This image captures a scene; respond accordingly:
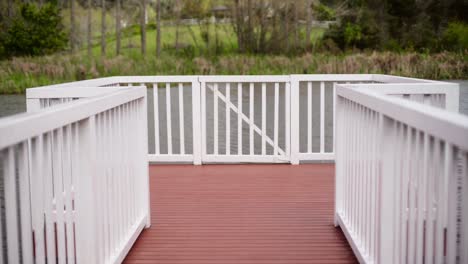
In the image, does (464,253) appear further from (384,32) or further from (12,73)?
(384,32)

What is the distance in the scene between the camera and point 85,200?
244 centimetres

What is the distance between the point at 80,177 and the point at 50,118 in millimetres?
435

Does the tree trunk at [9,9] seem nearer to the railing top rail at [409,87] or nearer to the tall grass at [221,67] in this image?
the tall grass at [221,67]

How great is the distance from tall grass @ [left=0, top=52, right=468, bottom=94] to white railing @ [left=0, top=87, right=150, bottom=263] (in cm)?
1343

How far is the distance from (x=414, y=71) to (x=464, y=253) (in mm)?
15503

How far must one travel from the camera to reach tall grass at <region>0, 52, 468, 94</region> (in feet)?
54.3

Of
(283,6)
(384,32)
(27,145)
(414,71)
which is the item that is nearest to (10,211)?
(27,145)

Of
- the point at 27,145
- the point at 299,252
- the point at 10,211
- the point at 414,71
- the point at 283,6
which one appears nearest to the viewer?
the point at 10,211

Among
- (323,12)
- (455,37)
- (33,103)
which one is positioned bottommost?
(33,103)

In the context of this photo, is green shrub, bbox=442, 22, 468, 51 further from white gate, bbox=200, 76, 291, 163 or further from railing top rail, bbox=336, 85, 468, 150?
railing top rail, bbox=336, 85, 468, 150

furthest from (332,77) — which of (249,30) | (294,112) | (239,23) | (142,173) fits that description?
(239,23)

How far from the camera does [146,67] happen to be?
1853 centimetres

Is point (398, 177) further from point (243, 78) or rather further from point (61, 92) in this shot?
point (243, 78)

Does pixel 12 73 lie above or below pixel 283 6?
below
